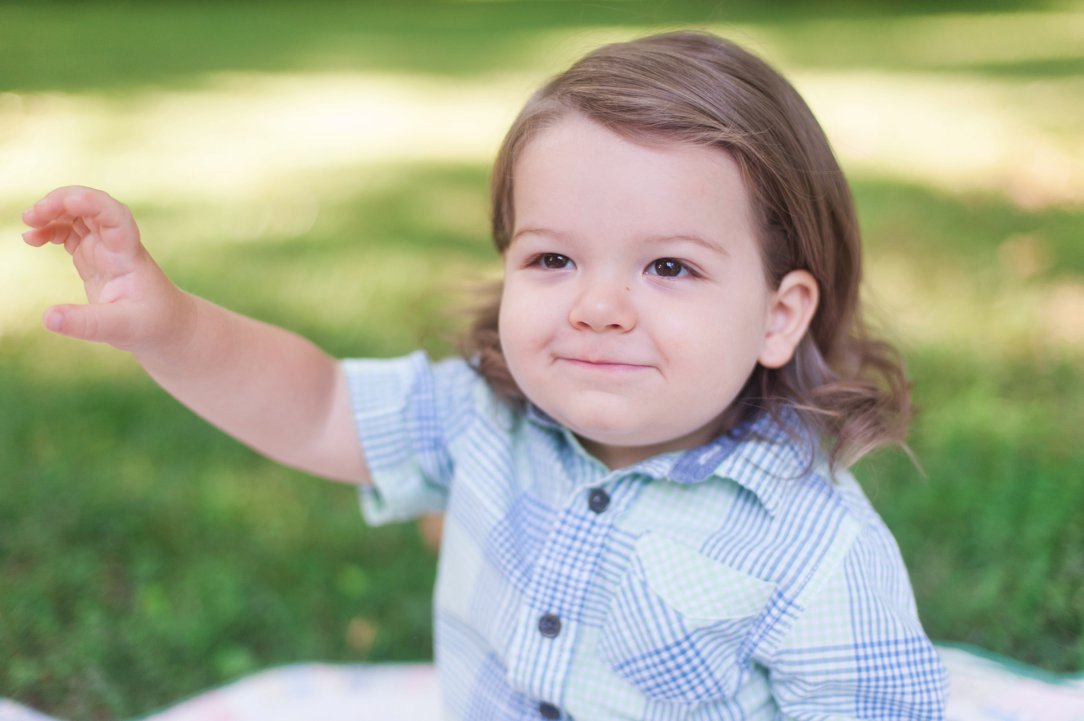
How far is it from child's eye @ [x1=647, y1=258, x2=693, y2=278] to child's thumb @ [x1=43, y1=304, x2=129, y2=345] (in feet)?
2.31

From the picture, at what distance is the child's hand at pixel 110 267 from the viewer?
140cm

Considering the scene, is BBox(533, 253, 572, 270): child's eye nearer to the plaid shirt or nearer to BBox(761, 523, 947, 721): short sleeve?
the plaid shirt

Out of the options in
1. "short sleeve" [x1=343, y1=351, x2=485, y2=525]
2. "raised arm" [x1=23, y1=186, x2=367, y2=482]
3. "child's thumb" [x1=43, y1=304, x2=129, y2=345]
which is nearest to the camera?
"child's thumb" [x1=43, y1=304, x2=129, y2=345]

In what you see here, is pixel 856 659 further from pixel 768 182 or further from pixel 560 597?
pixel 768 182

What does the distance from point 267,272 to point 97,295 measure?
250 centimetres

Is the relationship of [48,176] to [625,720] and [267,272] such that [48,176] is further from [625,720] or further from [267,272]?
[625,720]

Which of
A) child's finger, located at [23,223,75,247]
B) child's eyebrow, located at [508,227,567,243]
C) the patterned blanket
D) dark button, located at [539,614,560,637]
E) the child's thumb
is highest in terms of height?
child's eyebrow, located at [508,227,567,243]

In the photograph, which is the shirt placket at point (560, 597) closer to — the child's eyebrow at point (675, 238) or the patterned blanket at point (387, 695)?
the child's eyebrow at point (675, 238)

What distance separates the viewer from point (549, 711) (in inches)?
63.2

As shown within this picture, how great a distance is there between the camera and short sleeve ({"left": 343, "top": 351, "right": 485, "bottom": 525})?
70.7 inches

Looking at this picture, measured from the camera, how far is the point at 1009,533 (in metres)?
2.34

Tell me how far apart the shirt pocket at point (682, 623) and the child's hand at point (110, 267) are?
747 millimetres

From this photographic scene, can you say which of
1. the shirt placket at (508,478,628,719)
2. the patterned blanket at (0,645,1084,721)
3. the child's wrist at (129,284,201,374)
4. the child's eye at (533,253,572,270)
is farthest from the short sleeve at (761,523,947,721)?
the child's wrist at (129,284,201,374)

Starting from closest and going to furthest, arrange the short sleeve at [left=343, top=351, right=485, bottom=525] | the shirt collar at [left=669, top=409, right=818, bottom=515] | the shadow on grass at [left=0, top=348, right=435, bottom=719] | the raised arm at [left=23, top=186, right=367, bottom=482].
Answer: the raised arm at [left=23, top=186, right=367, bottom=482], the shirt collar at [left=669, top=409, right=818, bottom=515], the short sleeve at [left=343, top=351, right=485, bottom=525], the shadow on grass at [left=0, top=348, right=435, bottom=719]
